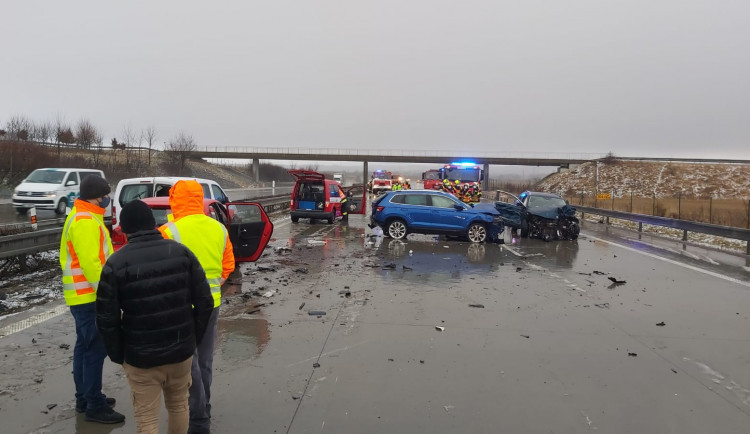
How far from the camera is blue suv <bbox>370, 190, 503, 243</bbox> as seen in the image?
1590cm

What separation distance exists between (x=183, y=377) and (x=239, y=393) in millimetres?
1389

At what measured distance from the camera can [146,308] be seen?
3.00 metres

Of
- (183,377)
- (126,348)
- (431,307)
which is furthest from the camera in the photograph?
(431,307)

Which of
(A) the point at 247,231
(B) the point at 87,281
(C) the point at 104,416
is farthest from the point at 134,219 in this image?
(A) the point at 247,231

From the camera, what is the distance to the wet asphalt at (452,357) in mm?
4121

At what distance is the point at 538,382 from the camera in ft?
16.0

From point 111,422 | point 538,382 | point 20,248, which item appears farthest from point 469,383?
point 20,248

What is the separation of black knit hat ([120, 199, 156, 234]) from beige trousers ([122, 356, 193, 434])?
830 millimetres

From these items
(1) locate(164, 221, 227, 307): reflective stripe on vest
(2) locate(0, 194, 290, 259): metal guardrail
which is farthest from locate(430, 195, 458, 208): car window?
(1) locate(164, 221, 227, 307): reflective stripe on vest

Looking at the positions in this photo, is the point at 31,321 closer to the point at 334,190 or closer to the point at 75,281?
the point at 75,281

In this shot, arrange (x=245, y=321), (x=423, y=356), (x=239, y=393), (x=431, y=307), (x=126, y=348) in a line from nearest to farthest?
(x=126, y=348), (x=239, y=393), (x=423, y=356), (x=245, y=321), (x=431, y=307)

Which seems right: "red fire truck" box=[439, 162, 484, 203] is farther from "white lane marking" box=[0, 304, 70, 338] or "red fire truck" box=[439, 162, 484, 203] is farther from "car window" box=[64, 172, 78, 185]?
"white lane marking" box=[0, 304, 70, 338]

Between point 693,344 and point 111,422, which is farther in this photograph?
point 693,344

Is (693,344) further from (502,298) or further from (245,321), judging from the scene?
(245,321)
